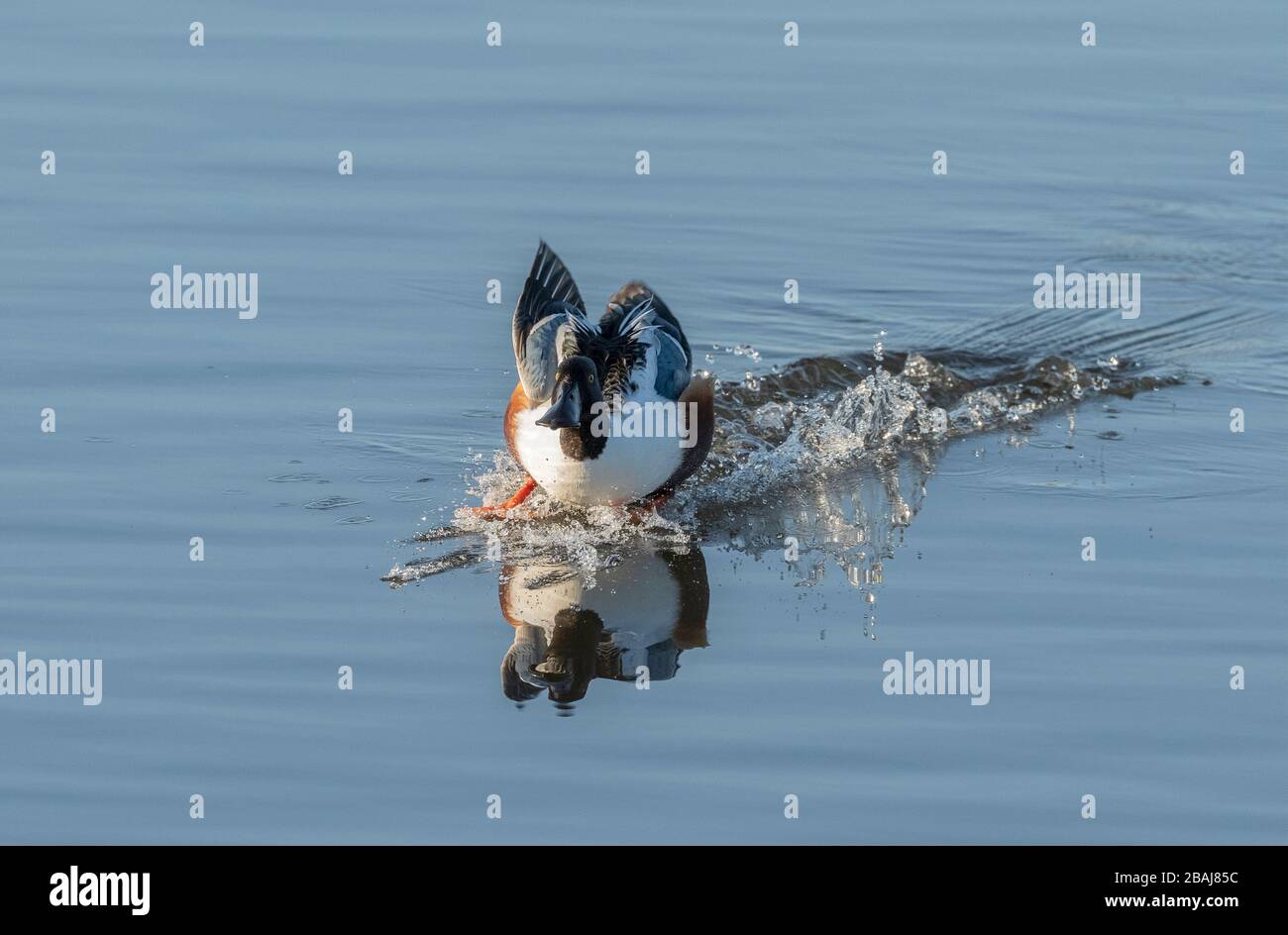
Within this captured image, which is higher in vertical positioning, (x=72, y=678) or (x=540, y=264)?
(x=540, y=264)

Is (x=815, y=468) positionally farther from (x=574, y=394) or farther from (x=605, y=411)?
(x=574, y=394)

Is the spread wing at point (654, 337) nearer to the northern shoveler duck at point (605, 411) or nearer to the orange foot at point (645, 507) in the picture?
the northern shoveler duck at point (605, 411)

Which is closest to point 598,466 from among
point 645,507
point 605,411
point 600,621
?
point 605,411

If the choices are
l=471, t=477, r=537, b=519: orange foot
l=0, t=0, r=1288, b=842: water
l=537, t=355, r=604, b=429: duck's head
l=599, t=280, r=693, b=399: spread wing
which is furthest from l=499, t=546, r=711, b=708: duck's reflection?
l=599, t=280, r=693, b=399: spread wing

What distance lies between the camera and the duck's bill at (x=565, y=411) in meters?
9.02

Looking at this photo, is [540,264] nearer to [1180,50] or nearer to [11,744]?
[11,744]

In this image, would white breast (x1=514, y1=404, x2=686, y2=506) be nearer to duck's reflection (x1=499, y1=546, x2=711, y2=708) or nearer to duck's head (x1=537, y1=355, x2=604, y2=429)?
duck's head (x1=537, y1=355, x2=604, y2=429)

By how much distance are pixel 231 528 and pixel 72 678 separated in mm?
1853

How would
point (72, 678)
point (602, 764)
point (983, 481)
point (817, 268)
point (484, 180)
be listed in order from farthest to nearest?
1. point (484, 180)
2. point (817, 268)
3. point (983, 481)
4. point (72, 678)
5. point (602, 764)

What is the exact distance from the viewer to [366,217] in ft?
49.1

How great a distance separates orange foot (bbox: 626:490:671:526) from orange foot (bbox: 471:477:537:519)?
1.81ft

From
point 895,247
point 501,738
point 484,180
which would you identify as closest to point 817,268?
point 895,247

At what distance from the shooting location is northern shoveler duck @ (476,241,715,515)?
9.20m

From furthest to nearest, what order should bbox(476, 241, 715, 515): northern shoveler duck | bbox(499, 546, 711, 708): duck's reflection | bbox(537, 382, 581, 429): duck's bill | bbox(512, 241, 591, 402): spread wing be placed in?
bbox(512, 241, 591, 402): spread wing
bbox(476, 241, 715, 515): northern shoveler duck
bbox(537, 382, 581, 429): duck's bill
bbox(499, 546, 711, 708): duck's reflection
